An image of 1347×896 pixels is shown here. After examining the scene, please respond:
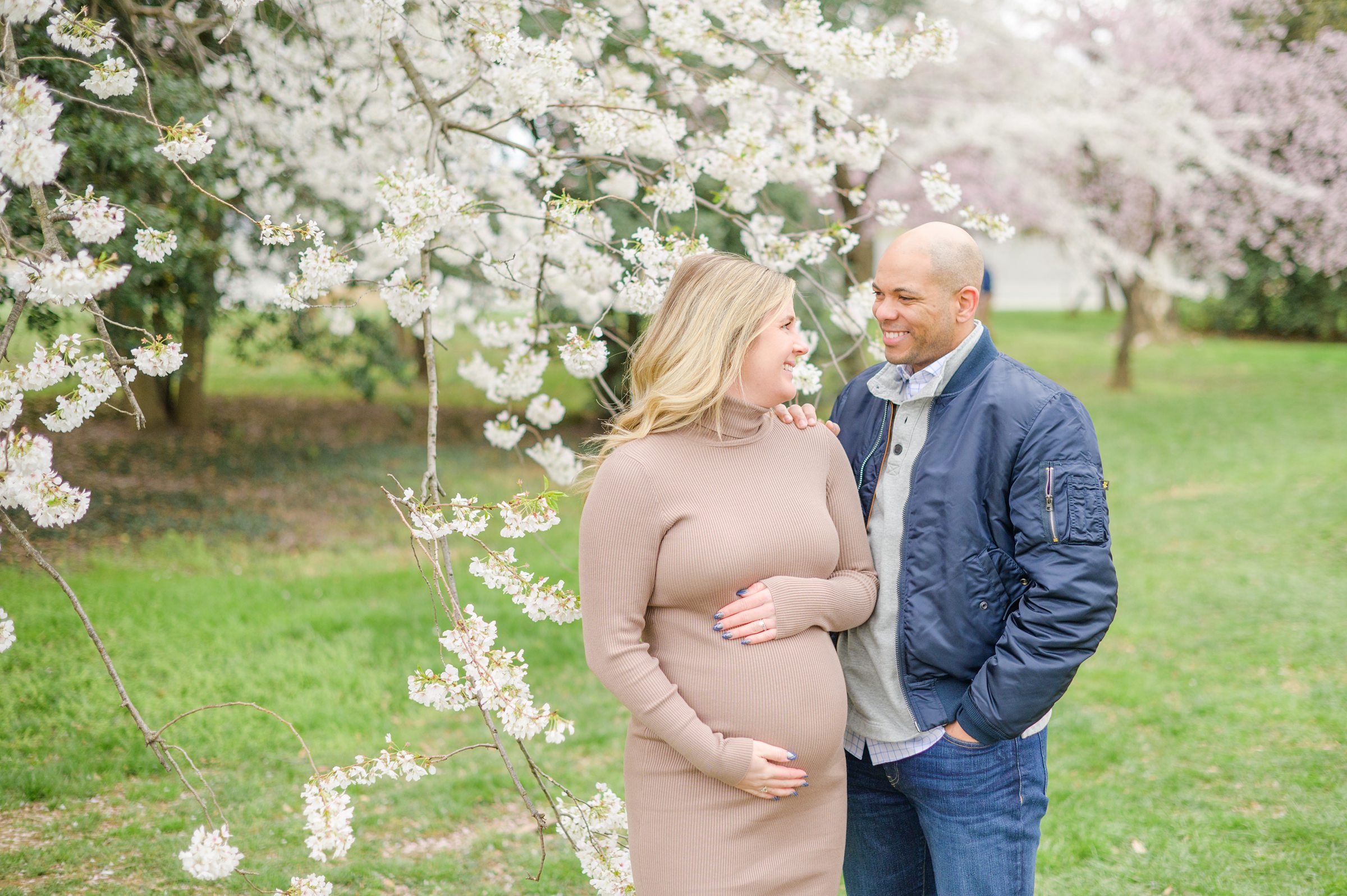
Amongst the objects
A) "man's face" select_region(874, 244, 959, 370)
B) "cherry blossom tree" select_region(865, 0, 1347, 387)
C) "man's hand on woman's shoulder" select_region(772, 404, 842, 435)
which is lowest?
"man's hand on woman's shoulder" select_region(772, 404, 842, 435)

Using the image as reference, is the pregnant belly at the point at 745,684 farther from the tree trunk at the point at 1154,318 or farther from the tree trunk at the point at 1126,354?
the tree trunk at the point at 1154,318

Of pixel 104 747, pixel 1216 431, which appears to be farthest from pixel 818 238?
pixel 1216 431

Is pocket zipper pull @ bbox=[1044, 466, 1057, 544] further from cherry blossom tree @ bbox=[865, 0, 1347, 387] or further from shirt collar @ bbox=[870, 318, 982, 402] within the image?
cherry blossom tree @ bbox=[865, 0, 1347, 387]

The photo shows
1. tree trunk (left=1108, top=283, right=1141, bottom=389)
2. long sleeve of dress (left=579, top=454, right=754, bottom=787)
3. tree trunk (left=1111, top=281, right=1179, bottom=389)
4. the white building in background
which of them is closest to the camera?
long sleeve of dress (left=579, top=454, right=754, bottom=787)

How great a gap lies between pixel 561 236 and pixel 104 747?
3.27 m

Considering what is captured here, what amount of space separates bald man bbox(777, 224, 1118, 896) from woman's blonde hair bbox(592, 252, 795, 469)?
31 cm

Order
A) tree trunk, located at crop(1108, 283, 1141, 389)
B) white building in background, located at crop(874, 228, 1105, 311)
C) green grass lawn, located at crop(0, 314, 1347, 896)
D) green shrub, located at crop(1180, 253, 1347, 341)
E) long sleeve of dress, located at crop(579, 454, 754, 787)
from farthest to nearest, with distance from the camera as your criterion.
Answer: white building in background, located at crop(874, 228, 1105, 311) < green shrub, located at crop(1180, 253, 1347, 341) < tree trunk, located at crop(1108, 283, 1141, 389) < green grass lawn, located at crop(0, 314, 1347, 896) < long sleeve of dress, located at crop(579, 454, 754, 787)

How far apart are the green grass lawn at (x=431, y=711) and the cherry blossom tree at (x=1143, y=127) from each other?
4.98m

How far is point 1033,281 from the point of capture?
4009 cm

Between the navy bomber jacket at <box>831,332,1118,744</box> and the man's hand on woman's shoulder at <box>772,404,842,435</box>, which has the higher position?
the man's hand on woman's shoulder at <box>772,404,842,435</box>

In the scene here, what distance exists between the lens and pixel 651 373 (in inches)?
88.4

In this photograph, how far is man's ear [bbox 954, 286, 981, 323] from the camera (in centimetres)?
230

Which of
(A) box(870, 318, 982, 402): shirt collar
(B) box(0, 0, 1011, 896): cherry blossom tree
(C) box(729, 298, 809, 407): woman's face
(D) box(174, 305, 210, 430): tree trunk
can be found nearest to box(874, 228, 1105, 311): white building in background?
(D) box(174, 305, 210, 430): tree trunk

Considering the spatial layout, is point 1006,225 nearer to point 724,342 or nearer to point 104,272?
point 724,342
